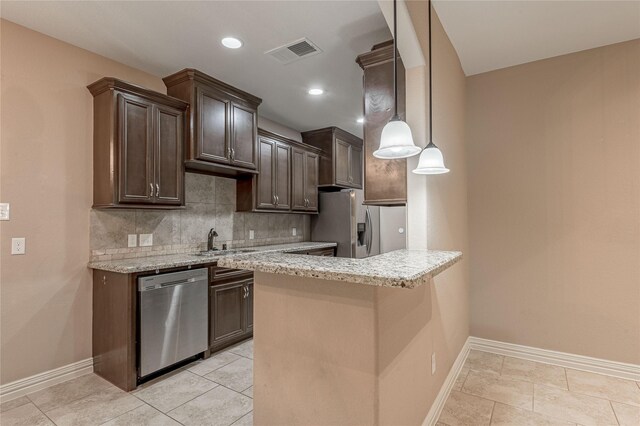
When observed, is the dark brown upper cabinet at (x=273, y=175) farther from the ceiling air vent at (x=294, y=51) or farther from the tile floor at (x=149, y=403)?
the tile floor at (x=149, y=403)

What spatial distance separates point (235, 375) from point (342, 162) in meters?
3.55

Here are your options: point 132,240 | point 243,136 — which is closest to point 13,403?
point 132,240

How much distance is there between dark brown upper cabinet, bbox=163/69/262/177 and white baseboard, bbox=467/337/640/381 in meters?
3.14

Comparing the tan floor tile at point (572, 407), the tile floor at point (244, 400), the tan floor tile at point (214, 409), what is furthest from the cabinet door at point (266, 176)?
the tan floor tile at point (572, 407)

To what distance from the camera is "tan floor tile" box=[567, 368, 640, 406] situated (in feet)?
7.96

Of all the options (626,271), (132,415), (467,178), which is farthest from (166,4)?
(626,271)

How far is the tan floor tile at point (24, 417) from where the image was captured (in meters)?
2.11

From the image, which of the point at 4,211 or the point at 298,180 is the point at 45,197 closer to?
the point at 4,211

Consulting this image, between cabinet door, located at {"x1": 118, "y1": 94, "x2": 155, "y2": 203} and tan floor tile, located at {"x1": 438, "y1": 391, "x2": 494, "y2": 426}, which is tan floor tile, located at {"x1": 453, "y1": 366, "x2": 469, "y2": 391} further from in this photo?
cabinet door, located at {"x1": 118, "y1": 94, "x2": 155, "y2": 203}

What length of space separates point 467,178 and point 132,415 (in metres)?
3.53

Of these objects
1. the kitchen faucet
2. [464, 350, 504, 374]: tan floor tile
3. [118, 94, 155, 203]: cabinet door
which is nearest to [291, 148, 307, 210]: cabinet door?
the kitchen faucet

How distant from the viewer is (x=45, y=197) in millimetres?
2615

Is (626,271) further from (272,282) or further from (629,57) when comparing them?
(272,282)

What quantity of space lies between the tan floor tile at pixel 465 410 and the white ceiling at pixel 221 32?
282 cm
